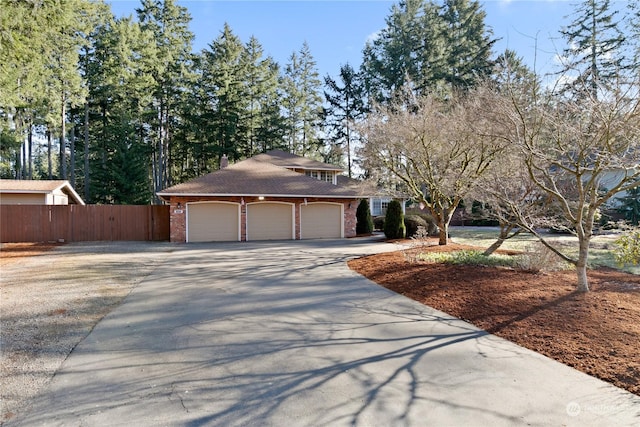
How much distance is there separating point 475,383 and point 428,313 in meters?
2.12

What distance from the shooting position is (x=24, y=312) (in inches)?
210

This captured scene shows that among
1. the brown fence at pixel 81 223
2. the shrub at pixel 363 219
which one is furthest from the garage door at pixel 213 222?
the shrub at pixel 363 219

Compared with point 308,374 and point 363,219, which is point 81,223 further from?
point 308,374

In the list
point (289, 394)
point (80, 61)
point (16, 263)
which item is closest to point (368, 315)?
point (289, 394)

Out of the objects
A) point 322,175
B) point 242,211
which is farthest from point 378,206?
point 242,211

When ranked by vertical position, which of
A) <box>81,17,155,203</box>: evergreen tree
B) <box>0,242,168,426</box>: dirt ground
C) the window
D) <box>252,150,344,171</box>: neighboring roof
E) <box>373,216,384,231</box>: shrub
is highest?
<box>81,17,155,203</box>: evergreen tree

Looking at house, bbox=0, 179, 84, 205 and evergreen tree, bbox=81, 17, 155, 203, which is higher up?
evergreen tree, bbox=81, 17, 155, 203

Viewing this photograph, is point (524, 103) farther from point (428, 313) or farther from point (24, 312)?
point (24, 312)

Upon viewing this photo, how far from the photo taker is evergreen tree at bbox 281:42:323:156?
34.5 m

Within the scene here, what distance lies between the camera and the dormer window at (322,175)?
24511 mm

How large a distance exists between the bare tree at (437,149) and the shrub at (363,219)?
695 cm

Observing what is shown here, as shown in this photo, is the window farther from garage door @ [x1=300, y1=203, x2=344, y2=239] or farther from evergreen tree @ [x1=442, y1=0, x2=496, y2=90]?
evergreen tree @ [x1=442, y1=0, x2=496, y2=90]

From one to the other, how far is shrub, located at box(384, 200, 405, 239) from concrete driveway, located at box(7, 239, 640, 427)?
36.2ft

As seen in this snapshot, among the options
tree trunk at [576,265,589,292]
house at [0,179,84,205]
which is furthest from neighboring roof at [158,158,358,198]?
tree trunk at [576,265,589,292]
